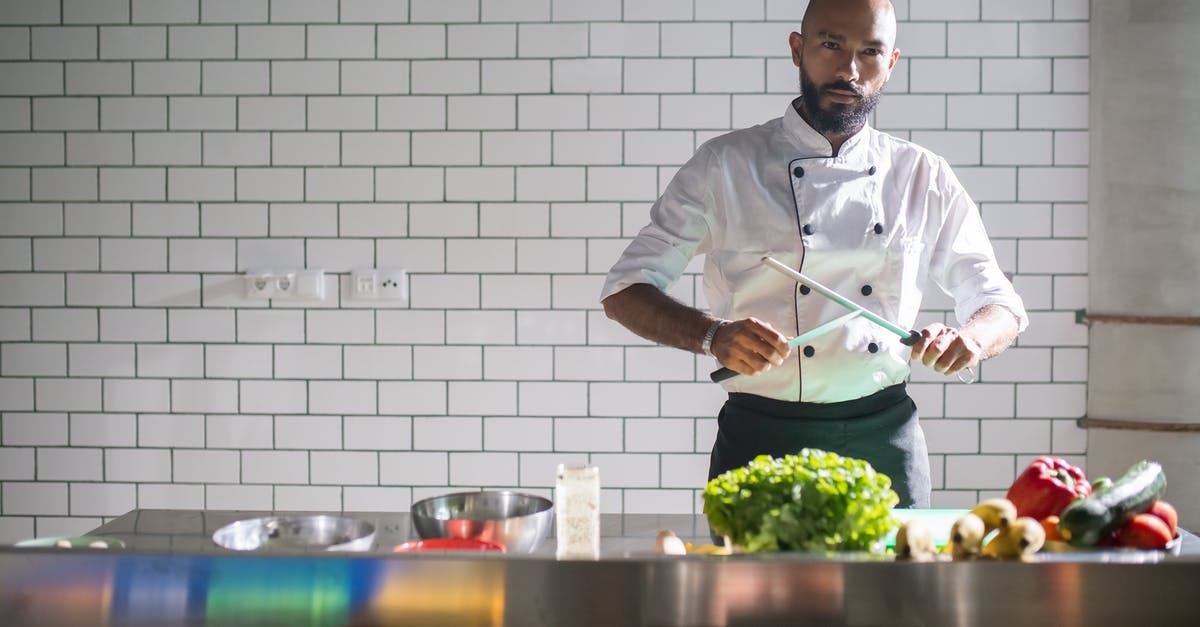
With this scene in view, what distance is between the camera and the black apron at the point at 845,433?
2.53 metres

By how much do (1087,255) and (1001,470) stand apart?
776mm

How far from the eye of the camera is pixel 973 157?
3672 millimetres

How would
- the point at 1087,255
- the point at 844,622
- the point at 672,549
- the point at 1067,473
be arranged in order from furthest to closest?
1. the point at 1087,255
2. the point at 1067,473
3. the point at 672,549
4. the point at 844,622

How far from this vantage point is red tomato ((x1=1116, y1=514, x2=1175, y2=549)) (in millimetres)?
1642

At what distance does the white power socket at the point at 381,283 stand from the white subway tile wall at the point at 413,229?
0.04 meters

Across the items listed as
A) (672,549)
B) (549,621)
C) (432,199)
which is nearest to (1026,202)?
(432,199)

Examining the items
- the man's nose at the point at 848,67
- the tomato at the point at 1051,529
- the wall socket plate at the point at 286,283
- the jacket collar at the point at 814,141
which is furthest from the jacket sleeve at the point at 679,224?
the wall socket plate at the point at 286,283

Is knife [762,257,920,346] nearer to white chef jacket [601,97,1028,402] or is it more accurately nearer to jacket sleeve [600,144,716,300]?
white chef jacket [601,97,1028,402]

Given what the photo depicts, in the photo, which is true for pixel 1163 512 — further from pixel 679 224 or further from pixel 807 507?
pixel 679 224

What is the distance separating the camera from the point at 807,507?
5.17ft

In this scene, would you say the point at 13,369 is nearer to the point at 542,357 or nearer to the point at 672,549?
the point at 542,357

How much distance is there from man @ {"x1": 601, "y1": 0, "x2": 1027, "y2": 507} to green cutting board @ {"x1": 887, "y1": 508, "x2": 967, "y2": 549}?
0.47 meters

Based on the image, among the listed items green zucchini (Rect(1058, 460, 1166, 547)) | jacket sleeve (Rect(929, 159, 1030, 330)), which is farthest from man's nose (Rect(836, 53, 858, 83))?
green zucchini (Rect(1058, 460, 1166, 547))

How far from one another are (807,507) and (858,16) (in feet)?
4.39
